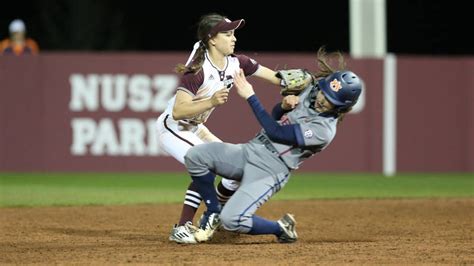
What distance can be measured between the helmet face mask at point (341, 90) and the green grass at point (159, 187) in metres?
4.49

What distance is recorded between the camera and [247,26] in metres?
29.5

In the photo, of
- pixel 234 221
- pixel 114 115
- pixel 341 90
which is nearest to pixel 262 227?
pixel 234 221

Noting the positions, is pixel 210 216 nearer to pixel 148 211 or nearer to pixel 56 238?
pixel 56 238

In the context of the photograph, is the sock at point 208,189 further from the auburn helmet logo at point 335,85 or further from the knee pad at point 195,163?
the auburn helmet logo at point 335,85

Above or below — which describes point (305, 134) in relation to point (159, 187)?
above

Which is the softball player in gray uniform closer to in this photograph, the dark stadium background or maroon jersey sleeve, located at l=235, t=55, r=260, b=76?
maroon jersey sleeve, located at l=235, t=55, r=260, b=76

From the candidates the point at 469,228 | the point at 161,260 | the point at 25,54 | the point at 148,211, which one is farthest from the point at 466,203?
the point at 25,54

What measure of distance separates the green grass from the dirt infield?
0.77 m

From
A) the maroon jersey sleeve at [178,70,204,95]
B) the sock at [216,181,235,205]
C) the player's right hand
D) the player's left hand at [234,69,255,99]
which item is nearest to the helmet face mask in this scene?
the player's left hand at [234,69,255,99]

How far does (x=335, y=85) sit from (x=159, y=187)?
625cm

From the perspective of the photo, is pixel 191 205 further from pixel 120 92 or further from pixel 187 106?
pixel 120 92

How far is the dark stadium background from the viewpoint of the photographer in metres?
25.1

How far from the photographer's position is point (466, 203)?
11.4 m

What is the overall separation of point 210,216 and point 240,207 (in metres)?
0.45
